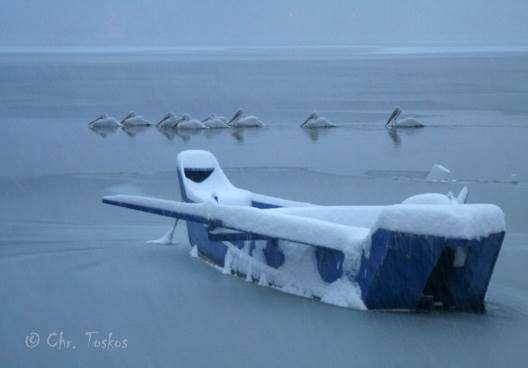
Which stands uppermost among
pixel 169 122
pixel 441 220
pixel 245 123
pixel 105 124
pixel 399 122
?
pixel 441 220

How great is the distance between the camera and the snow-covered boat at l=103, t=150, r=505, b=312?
7.80 metres

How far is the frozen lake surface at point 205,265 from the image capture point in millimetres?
7727

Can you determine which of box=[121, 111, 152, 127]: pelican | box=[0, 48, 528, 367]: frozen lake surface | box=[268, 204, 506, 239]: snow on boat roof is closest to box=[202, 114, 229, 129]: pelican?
box=[0, 48, 528, 367]: frozen lake surface

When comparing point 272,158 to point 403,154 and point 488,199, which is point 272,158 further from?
point 488,199

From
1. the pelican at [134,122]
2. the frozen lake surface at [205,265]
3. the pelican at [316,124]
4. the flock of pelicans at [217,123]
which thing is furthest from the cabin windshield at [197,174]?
the pelican at [134,122]

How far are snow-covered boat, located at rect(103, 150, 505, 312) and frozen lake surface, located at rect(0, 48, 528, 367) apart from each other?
160 mm

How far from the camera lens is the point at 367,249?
8.07 m

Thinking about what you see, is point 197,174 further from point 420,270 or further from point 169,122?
point 169,122

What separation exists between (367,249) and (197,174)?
3.83 metres

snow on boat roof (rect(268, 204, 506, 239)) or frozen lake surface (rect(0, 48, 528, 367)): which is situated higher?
snow on boat roof (rect(268, 204, 506, 239))


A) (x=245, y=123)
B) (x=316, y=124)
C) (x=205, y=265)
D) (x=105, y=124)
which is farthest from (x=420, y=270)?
(x=105, y=124)

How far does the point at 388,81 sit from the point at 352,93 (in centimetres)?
1177

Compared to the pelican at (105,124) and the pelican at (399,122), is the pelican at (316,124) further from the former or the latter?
the pelican at (105,124)

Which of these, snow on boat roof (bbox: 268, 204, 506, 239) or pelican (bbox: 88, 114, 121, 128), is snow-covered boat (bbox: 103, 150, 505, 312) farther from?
pelican (bbox: 88, 114, 121, 128)
